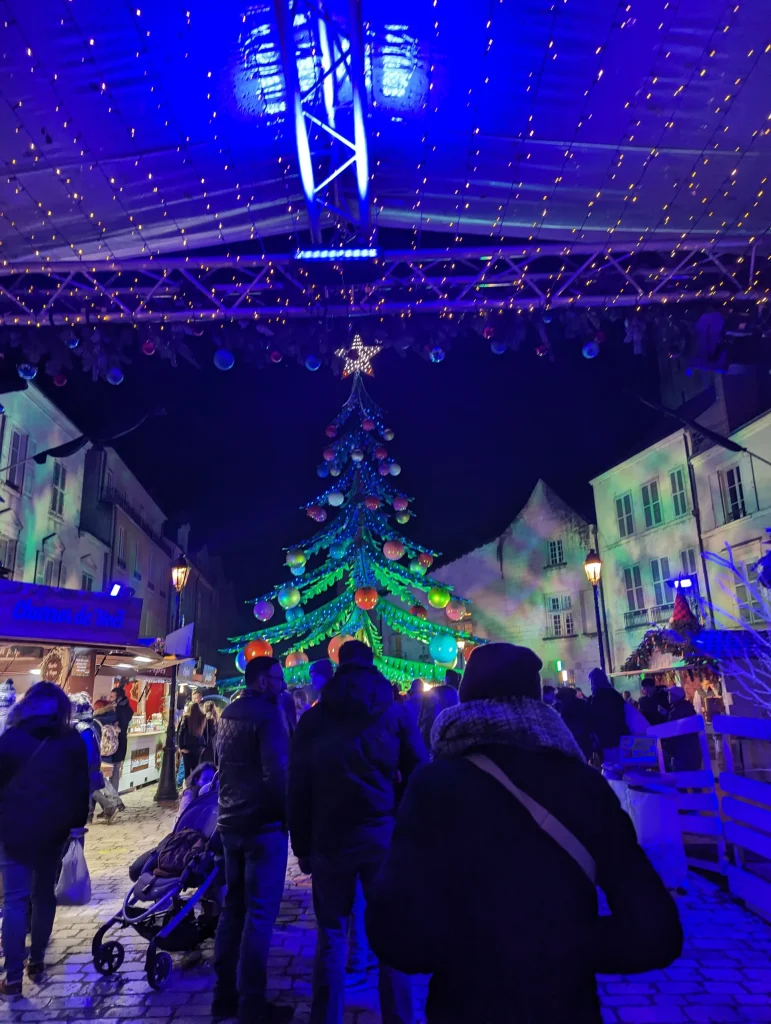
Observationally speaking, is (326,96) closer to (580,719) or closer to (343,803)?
(343,803)

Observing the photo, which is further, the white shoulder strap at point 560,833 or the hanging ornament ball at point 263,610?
the hanging ornament ball at point 263,610

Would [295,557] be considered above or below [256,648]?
above

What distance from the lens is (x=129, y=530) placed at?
30844 millimetres

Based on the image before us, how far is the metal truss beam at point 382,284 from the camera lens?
8172 mm

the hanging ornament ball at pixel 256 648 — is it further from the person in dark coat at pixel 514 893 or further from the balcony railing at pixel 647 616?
the balcony railing at pixel 647 616

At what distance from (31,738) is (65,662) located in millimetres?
8737

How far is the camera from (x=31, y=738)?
4.91 metres

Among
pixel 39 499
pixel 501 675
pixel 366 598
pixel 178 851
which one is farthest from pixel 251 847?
pixel 39 499

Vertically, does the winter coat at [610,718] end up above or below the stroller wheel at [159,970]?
above

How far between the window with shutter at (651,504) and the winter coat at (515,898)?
94.8ft

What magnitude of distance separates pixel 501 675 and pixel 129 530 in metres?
31.1

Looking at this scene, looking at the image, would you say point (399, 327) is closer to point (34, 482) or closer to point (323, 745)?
point (323, 745)

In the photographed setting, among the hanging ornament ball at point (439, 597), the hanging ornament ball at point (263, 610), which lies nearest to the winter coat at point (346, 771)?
the hanging ornament ball at point (439, 597)

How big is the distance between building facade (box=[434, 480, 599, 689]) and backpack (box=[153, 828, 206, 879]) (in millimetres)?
30154
